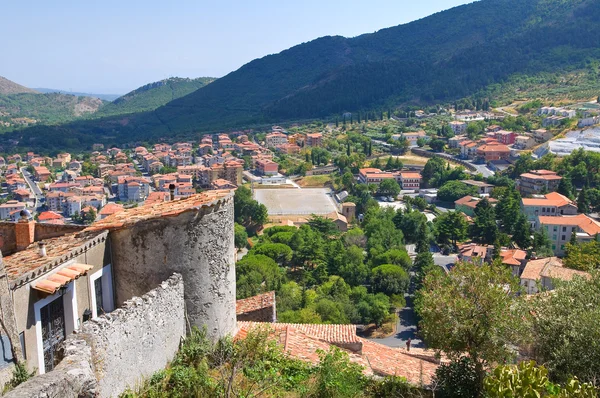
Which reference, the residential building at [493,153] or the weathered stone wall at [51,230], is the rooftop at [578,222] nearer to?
the residential building at [493,153]

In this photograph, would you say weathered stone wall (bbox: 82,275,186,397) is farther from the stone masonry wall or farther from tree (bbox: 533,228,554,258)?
tree (bbox: 533,228,554,258)

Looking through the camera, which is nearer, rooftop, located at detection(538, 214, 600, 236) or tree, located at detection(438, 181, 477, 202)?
rooftop, located at detection(538, 214, 600, 236)

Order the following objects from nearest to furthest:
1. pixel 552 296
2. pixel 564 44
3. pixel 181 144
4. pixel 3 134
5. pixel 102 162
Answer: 1. pixel 552 296
2. pixel 102 162
3. pixel 181 144
4. pixel 3 134
5. pixel 564 44

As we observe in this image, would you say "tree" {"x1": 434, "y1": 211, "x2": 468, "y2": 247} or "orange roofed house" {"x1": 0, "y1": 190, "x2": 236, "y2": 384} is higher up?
"orange roofed house" {"x1": 0, "y1": 190, "x2": 236, "y2": 384}

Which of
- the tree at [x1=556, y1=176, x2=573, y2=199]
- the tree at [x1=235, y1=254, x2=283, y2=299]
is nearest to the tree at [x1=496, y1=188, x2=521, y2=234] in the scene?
the tree at [x1=556, y1=176, x2=573, y2=199]

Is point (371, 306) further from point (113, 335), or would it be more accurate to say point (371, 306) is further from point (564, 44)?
point (564, 44)

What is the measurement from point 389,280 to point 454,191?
123ft

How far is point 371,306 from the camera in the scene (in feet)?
120

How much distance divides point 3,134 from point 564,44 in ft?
549

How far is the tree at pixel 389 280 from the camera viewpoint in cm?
4103

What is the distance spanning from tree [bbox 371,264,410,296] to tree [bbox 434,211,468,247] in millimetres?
13912

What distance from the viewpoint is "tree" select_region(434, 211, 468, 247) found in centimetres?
5459

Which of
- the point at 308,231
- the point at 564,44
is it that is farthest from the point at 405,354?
the point at 564,44

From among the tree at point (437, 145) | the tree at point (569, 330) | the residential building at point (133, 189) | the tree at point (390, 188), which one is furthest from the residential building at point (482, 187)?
the tree at point (569, 330)
